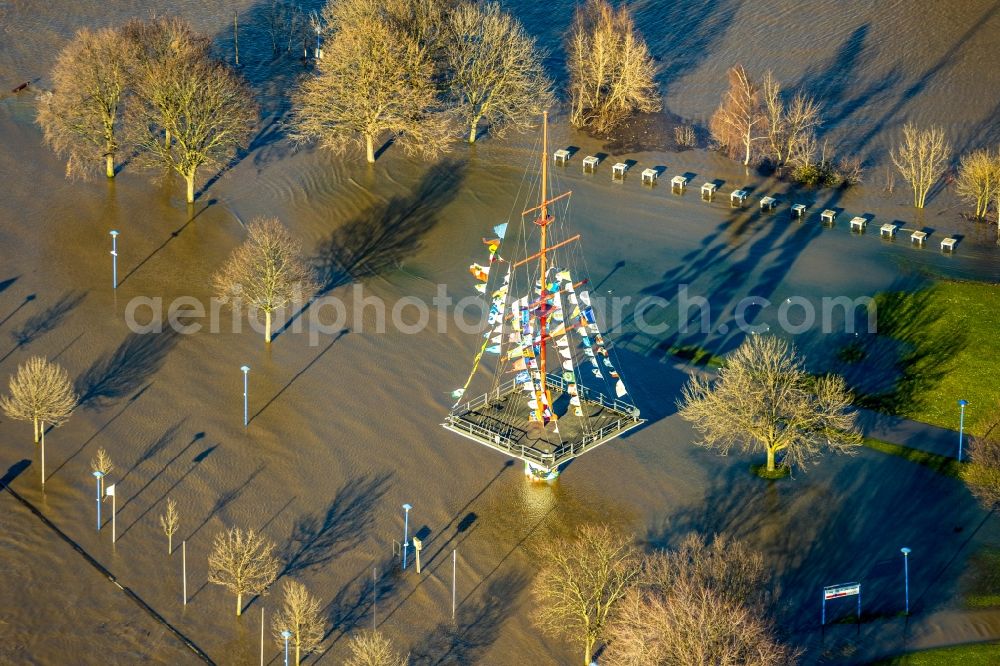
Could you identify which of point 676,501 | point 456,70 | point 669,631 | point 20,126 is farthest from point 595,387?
point 20,126

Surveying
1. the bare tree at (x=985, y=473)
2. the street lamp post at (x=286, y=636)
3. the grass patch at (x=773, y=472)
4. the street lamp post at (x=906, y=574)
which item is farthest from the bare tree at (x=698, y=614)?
the street lamp post at (x=286, y=636)

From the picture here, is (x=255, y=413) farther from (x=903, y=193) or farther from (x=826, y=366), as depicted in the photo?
(x=903, y=193)

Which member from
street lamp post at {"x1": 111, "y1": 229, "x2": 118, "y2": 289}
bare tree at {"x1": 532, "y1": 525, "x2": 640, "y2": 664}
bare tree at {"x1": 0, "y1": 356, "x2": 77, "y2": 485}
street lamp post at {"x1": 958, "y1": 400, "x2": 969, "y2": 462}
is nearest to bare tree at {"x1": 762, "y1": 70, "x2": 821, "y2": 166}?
street lamp post at {"x1": 958, "y1": 400, "x2": 969, "y2": 462}

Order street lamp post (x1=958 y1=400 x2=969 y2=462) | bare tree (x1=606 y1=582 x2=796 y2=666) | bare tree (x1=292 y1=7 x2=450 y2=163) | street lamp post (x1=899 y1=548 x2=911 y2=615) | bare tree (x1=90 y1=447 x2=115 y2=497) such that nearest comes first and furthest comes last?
1. bare tree (x1=606 y1=582 x2=796 y2=666)
2. street lamp post (x1=899 y1=548 x2=911 y2=615)
3. bare tree (x1=90 y1=447 x2=115 y2=497)
4. street lamp post (x1=958 y1=400 x2=969 y2=462)
5. bare tree (x1=292 y1=7 x2=450 y2=163)

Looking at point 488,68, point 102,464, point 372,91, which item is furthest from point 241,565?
point 488,68

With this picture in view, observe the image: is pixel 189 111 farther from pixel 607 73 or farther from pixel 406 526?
pixel 406 526

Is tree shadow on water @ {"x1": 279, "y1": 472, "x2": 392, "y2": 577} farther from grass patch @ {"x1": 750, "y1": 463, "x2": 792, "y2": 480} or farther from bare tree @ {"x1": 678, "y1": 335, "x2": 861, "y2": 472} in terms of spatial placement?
grass patch @ {"x1": 750, "y1": 463, "x2": 792, "y2": 480}

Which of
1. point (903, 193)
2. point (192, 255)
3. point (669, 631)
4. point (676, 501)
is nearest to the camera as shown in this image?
point (669, 631)
